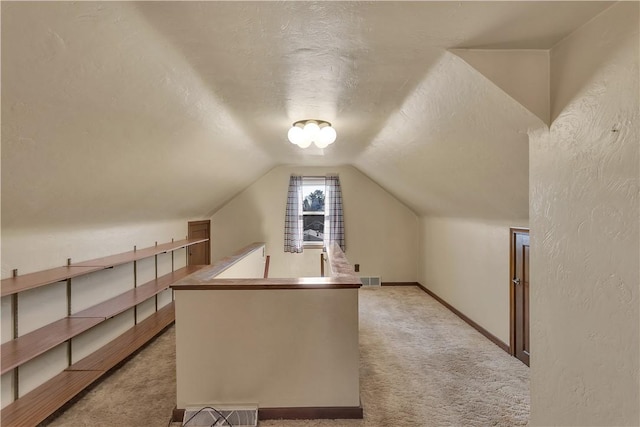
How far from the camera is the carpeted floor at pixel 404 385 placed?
1979 mm

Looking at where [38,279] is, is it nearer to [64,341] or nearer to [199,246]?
[64,341]

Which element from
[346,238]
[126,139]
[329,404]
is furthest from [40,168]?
[346,238]

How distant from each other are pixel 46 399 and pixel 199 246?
2995 mm

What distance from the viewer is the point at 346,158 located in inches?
174

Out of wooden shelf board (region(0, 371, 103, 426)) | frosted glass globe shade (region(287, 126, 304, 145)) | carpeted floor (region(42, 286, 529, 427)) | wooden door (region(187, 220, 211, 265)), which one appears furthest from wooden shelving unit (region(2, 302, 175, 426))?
frosted glass globe shade (region(287, 126, 304, 145))

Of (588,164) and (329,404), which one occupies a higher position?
(588,164)

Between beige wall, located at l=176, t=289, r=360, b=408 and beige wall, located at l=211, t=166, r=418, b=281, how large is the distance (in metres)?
3.24

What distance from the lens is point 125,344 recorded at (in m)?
2.77

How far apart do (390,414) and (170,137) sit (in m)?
2.46

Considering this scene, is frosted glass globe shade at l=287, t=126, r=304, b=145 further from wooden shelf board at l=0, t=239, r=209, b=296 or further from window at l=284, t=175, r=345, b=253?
window at l=284, t=175, r=345, b=253

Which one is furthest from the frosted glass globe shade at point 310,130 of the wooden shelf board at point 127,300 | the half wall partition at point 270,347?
the wooden shelf board at point 127,300

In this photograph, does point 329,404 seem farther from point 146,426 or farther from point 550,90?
point 550,90

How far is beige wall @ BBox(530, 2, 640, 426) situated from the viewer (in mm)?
1003

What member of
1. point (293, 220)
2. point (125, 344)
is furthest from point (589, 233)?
point (293, 220)
